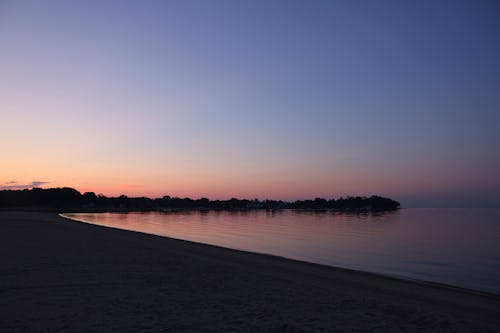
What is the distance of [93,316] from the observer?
311 inches

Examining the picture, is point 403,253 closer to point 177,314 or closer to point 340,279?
point 340,279

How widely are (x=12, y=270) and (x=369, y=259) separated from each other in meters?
20.3

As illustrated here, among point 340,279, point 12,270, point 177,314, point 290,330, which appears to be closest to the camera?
point 290,330

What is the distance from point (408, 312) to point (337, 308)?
2.04 meters

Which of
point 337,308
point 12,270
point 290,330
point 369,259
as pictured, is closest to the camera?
point 290,330

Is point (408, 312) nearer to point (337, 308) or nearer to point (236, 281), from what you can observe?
point (337, 308)

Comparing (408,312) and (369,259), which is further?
(369,259)

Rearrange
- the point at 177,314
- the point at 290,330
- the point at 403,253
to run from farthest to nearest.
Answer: the point at 403,253, the point at 177,314, the point at 290,330

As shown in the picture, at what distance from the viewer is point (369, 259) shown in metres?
24.4

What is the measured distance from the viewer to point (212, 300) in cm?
1005

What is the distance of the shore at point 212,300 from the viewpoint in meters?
7.81

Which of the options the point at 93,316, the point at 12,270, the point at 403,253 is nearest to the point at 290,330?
the point at 93,316

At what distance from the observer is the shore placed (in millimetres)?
7812

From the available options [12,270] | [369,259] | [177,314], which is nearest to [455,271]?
[369,259]
